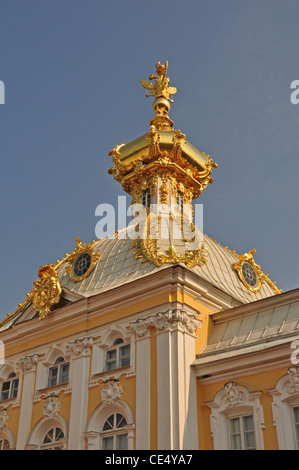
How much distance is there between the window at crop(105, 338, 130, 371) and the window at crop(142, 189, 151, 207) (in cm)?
798

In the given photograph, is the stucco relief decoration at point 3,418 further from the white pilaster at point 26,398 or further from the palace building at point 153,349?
the white pilaster at point 26,398

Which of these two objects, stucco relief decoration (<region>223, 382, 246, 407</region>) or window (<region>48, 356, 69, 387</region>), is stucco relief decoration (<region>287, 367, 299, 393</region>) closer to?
stucco relief decoration (<region>223, 382, 246, 407</region>)

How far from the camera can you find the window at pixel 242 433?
16.8 m

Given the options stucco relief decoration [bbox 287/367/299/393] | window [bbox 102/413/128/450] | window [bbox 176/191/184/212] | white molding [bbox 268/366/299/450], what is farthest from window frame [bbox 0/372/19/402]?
stucco relief decoration [bbox 287/367/299/393]

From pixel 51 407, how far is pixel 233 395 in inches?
253

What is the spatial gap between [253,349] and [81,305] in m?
6.55

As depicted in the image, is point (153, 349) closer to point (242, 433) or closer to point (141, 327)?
point (141, 327)

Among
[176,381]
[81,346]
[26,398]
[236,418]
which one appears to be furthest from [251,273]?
[26,398]

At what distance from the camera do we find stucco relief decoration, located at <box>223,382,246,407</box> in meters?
17.3

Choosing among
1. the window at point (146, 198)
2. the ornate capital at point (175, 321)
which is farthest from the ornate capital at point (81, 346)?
the window at point (146, 198)

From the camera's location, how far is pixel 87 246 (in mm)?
24234

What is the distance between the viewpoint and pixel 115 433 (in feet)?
61.0

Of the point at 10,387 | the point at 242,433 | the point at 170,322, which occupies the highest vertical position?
the point at 170,322
